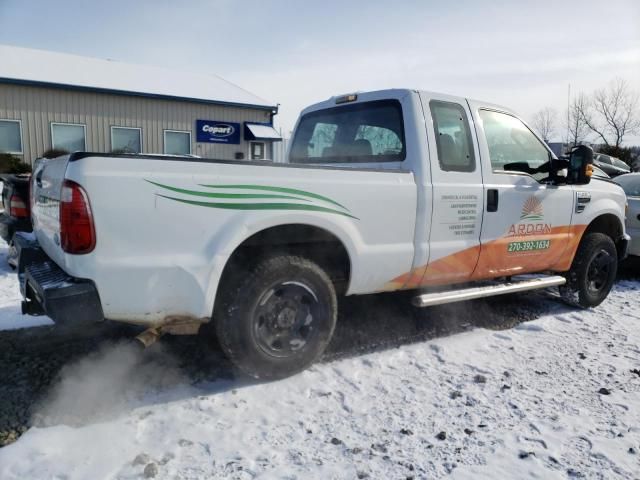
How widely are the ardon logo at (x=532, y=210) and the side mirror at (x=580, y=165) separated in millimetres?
408

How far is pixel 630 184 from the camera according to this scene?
7.65m

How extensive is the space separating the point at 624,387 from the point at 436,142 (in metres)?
2.19

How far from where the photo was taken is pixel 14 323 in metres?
4.36

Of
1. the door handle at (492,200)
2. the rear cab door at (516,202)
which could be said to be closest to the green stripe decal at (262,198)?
the door handle at (492,200)

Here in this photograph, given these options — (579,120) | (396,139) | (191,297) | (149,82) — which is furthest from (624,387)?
(579,120)

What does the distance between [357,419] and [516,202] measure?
98.7 inches

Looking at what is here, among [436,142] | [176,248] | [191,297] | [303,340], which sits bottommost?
[303,340]

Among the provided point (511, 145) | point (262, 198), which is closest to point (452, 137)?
point (511, 145)

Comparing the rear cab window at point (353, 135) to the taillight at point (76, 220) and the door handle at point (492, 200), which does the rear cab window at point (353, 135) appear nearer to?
the door handle at point (492, 200)

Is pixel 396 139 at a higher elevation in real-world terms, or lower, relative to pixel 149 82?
lower

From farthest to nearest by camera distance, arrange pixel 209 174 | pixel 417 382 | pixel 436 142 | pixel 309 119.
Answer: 1. pixel 309 119
2. pixel 436 142
3. pixel 417 382
4. pixel 209 174

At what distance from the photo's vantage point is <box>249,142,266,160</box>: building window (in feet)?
71.3

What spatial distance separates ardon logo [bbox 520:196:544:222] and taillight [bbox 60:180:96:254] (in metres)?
3.51

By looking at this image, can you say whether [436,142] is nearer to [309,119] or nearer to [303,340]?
[309,119]
